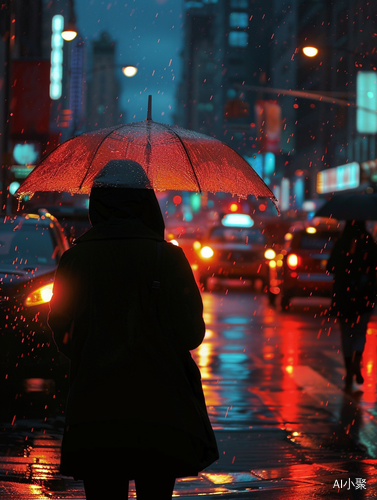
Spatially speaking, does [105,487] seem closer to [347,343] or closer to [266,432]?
[266,432]

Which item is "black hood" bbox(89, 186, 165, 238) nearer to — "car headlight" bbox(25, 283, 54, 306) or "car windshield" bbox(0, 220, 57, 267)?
"car headlight" bbox(25, 283, 54, 306)

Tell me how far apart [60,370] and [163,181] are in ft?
11.1

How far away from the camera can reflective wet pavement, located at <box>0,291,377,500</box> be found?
5.75 meters

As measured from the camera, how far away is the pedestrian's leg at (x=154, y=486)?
3.21 metres

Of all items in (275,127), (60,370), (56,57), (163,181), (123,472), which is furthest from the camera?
(275,127)

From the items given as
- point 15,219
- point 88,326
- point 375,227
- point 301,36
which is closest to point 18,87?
point 375,227

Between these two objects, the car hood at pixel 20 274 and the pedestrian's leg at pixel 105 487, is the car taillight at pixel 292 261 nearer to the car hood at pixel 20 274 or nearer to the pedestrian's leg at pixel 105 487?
the car hood at pixel 20 274

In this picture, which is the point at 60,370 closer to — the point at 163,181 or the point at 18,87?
the point at 163,181


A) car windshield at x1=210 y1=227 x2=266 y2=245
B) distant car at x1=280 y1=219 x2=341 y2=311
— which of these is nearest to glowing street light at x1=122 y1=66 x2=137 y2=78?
car windshield at x1=210 y1=227 x2=266 y2=245

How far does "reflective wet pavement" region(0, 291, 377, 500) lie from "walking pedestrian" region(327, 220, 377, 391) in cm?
42

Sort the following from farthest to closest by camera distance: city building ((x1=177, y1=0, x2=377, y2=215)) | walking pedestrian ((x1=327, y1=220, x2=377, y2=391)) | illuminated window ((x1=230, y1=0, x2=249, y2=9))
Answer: illuminated window ((x1=230, y1=0, x2=249, y2=9)) → city building ((x1=177, y1=0, x2=377, y2=215)) → walking pedestrian ((x1=327, y1=220, x2=377, y2=391))

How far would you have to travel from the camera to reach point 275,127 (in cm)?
8219

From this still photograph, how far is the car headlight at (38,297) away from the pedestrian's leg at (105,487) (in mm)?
4817

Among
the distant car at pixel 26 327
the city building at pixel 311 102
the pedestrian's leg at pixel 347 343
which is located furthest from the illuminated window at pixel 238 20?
the distant car at pixel 26 327
